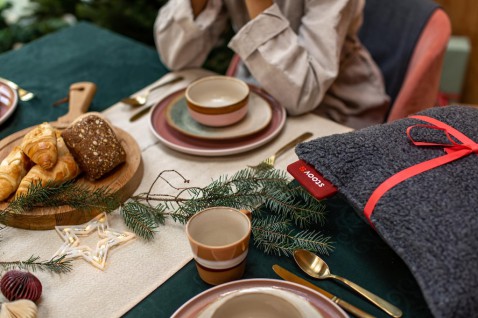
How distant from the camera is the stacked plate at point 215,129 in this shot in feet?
3.55

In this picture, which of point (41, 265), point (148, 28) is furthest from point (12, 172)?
point (148, 28)

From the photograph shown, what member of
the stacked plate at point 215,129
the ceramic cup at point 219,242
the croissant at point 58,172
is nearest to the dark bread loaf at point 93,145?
the croissant at point 58,172

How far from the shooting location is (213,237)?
31.1 inches

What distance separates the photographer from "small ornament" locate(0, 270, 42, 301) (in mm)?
744

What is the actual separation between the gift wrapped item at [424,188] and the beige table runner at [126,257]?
0.25 metres

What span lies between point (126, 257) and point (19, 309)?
0.18m

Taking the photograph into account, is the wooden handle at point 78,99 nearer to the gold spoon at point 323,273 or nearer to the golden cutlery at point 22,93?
the golden cutlery at point 22,93

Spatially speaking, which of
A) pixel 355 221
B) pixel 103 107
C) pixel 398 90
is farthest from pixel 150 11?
pixel 355 221

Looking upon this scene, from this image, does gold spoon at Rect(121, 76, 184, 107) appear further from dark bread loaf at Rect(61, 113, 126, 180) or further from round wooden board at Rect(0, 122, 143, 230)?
dark bread loaf at Rect(61, 113, 126, 180)

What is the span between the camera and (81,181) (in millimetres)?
974

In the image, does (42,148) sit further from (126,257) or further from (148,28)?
(148,28)

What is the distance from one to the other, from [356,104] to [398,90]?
0.15 meters

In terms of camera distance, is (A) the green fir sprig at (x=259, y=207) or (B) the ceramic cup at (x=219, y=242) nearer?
(B) the ceramic cup at (x=219, y=242)

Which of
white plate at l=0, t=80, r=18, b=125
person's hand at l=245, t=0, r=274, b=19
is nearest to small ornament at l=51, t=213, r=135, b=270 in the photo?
white plate at l=0, t=80, r=18, b=125
